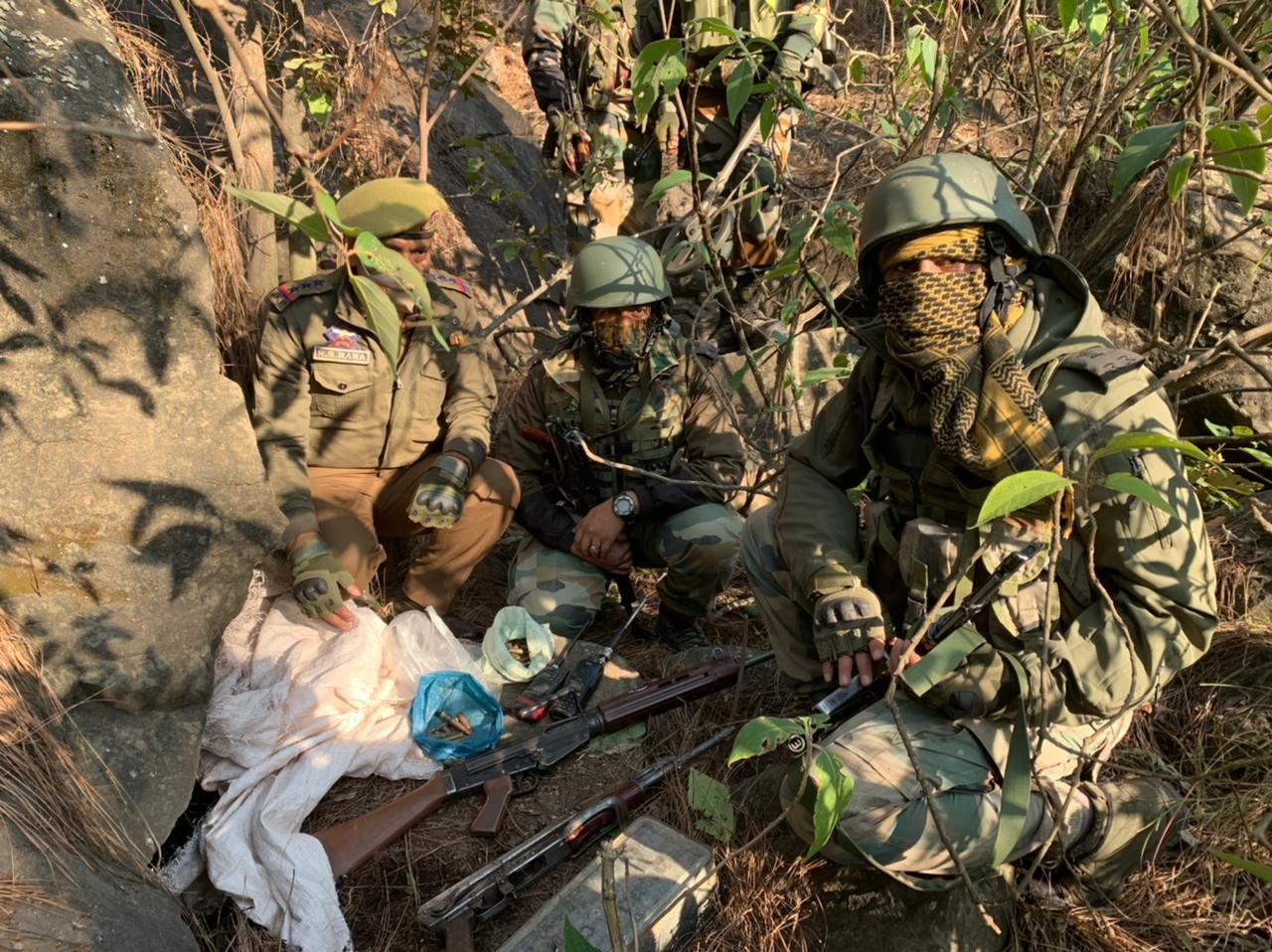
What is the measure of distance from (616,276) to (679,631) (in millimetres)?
1550

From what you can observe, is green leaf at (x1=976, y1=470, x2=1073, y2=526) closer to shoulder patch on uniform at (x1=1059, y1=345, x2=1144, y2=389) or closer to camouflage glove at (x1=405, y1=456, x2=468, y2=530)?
shoulder patch on uniform at (x1=1059, y1=345, x2=1144, y2=389)

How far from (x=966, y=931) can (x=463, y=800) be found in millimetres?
1610

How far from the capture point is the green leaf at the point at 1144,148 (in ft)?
6.80

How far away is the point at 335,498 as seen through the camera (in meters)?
3.97

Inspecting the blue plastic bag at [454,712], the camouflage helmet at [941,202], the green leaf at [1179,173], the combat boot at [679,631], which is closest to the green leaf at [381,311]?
the camouflage helmet at [941,202]

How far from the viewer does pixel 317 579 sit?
3457 millimetres

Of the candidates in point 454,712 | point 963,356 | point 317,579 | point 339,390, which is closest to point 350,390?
point 339,390

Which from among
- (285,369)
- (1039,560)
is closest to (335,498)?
(285,369)

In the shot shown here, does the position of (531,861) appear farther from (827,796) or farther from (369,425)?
(369,425)

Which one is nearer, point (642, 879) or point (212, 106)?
point (642, 879)

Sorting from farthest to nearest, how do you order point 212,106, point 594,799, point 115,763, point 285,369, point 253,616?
point 212,106
point 285,369
point 253,616
point 594,799
point 115,763

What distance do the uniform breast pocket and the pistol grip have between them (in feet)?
6.04

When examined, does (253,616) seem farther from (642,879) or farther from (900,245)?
(900,245)

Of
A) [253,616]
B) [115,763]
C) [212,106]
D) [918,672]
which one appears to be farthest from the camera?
[212,106]
